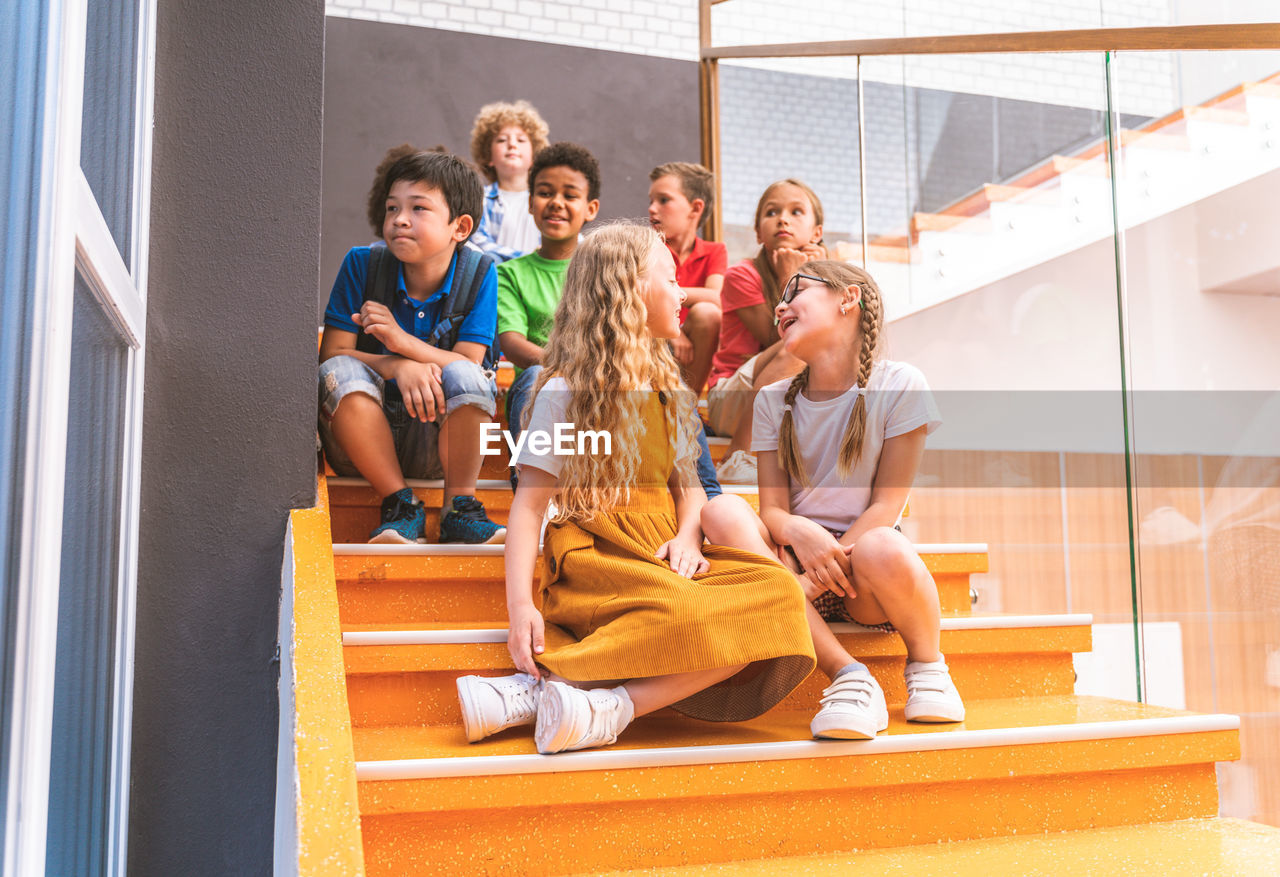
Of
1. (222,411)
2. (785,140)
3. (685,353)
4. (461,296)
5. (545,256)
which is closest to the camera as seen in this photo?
(222,411)

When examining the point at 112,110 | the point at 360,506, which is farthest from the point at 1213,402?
the point at 112,110

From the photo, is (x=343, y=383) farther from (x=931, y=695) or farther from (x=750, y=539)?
(x=931, y=695)

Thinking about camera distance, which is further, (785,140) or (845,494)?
(785,140)

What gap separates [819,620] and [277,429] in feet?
2.68

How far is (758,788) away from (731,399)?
1272mm

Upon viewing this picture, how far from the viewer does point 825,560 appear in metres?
1.44

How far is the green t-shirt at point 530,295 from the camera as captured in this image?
240 cm

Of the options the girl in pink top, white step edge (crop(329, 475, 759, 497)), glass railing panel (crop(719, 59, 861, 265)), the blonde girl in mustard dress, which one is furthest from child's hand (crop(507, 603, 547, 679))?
glass railing panel (crop(719, 59, 861, 265))

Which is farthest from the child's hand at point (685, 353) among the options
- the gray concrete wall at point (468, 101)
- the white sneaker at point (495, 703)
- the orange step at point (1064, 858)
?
the gray concrete wall at point (468, 101)

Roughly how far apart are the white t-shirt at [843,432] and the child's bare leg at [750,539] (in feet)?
0.42

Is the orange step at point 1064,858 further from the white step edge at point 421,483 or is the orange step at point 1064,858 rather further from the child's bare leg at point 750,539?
the white step edge at point 421,483

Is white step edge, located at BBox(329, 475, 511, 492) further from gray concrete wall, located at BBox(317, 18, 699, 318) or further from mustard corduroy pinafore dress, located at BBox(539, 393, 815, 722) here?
gray concrete wall, located at BBox(317, 18, 699, 318)

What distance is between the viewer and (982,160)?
2.96 meters

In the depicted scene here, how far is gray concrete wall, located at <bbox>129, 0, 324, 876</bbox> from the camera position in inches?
52.6
